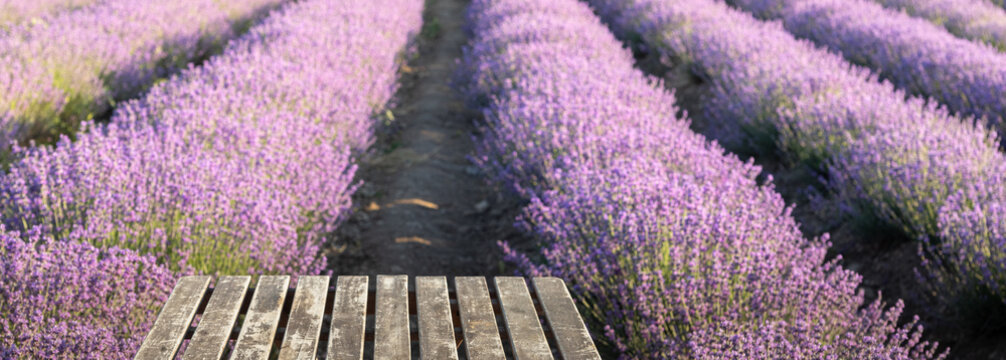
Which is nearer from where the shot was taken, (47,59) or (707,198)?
(707,198)

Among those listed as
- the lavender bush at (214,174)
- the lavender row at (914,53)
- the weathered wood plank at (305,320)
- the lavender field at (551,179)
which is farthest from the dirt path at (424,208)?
the lavender row at (914,53)

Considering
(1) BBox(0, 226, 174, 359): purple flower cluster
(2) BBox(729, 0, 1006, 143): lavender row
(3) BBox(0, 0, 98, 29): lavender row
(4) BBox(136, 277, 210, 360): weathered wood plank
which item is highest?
(2) BBox(729, 0, 1006, 143): lavender row

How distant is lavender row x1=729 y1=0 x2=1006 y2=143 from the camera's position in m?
4.38

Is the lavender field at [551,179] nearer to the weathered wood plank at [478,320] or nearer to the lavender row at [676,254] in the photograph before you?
the lavender row at [676,254]

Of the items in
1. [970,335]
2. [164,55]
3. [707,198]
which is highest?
[707,198]

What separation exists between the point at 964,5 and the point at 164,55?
7.35m

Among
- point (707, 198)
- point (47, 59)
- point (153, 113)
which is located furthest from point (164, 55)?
point (707, 198)

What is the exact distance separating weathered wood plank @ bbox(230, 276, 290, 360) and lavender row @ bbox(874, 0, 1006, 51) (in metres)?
6.00

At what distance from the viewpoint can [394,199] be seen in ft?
14.3

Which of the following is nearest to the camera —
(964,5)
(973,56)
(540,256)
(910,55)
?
(540,256)

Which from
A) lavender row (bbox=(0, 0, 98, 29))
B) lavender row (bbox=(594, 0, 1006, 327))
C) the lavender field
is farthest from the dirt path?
lavender row (bbox=(0, 0, 98, 29))

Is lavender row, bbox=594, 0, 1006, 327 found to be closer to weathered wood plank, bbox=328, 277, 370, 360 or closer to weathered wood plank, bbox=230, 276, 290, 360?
weathered wood plank, bbox=328, 277, 370, 360

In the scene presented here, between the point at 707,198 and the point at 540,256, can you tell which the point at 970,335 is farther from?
the point at 540,256

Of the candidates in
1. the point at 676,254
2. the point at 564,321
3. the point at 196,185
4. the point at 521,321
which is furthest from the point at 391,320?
the point at 196,185
